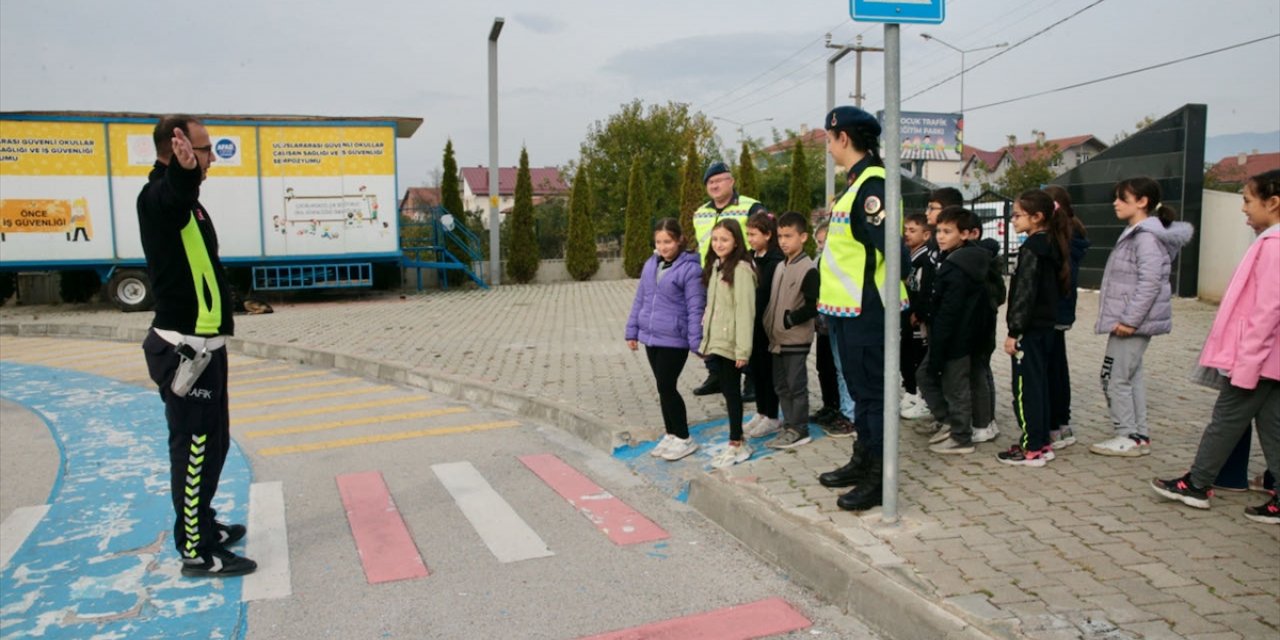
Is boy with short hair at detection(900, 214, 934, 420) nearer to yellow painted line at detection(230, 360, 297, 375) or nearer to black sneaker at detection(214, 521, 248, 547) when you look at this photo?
black sneaker at detection(214, 521, 248, 547)

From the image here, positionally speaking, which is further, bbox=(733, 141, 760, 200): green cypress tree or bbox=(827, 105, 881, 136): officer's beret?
bbox=(733, 141, 760, 200): green cypress tree

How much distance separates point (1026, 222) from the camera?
5562 millimetres

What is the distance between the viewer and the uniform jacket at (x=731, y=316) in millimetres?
5859

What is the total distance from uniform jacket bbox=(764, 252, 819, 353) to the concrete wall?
11.2 metres

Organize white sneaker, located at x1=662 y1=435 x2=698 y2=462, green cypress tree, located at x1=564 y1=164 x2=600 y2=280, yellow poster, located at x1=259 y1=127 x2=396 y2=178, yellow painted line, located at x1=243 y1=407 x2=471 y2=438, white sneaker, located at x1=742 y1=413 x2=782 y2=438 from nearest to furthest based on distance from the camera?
white sneaker, located at x1=662 y1=435 x2=698 y2=462
white sneaker, located at x1=742 y1=413 x2=782 y2=438
yellow painted line, located at x1=243 y1=407 x2=471 y2=438
yellow poster, located at x1=259 y1=127 x2=396 y2=178
green cypress tree, located at x1=564 y1=164 x2=600 y2=280

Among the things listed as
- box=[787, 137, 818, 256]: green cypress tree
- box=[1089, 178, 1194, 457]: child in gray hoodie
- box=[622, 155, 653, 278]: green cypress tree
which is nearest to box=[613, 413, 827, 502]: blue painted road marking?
box=[1089, 178, 1194, 457]: child in gray hoodie

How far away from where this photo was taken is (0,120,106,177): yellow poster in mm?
17266

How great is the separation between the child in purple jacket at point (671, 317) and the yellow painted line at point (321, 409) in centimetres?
369

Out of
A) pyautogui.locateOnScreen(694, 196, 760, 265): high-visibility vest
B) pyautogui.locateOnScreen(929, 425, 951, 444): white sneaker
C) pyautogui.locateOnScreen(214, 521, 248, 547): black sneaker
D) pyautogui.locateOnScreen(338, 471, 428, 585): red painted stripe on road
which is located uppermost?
pyautogui.locateOnScreen(694, 196, 760, 265): high-visibility vest

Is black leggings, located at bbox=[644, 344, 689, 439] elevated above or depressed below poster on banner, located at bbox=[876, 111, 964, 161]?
below

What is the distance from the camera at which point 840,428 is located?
21.2ft

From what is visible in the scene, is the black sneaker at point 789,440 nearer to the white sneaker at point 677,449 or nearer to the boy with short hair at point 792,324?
the boy with short hair at point 792,324

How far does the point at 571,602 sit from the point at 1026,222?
3.47 m

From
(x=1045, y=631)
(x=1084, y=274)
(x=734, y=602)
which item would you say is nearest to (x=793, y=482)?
(x=734, y=602)
